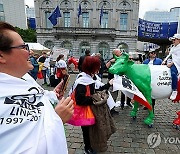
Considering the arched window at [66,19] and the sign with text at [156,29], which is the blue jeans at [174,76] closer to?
the sign with text at [156,29]

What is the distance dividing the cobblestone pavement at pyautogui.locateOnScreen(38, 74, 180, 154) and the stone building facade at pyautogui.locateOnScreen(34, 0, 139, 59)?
84.0 feet

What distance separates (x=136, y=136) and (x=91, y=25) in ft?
93.5

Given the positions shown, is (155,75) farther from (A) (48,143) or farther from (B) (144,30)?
(B) (144,30)

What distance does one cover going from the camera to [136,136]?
366 cm

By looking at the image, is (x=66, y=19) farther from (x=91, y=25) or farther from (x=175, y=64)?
(x=175, y=64)

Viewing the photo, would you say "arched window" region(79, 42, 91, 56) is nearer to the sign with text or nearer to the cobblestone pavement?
the sign with text

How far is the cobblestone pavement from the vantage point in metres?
3.17

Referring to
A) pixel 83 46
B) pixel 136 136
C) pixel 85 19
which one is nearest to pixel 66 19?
pixel 85 19

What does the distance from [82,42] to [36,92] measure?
2990 centimetres

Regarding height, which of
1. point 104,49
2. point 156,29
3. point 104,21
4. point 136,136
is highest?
point 104,21

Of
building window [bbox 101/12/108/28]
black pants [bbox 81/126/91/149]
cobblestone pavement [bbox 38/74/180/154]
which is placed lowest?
cobblestone pavement [bbox 38/74/180/154]

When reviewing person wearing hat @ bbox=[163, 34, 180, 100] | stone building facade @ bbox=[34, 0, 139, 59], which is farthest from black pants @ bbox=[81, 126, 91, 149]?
stone building facade @ bbox=[34, 0, 139, 59]

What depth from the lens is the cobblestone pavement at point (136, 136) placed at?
125 inches

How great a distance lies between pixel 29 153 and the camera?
91cm
